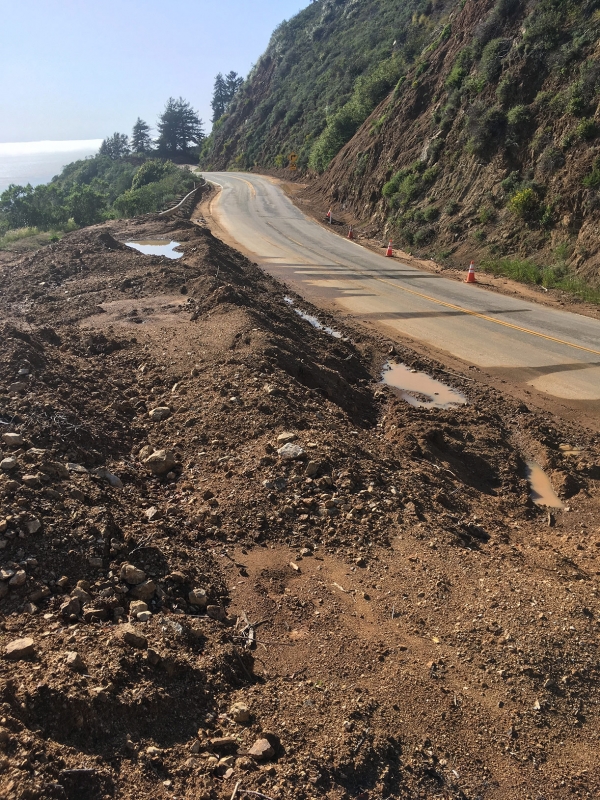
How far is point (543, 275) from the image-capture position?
17.5 meters

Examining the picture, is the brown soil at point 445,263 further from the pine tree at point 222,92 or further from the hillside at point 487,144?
the pine tree at point 222,92

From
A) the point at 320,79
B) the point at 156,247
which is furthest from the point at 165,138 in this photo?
the point at 156,247

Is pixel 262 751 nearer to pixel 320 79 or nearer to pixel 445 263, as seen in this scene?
pixel 445 263

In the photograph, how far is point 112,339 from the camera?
10.7 meters

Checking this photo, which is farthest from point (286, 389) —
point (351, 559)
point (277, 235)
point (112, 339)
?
point (277, 235)

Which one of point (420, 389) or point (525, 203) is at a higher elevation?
point (525, 203)

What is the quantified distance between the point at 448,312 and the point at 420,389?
509 cm

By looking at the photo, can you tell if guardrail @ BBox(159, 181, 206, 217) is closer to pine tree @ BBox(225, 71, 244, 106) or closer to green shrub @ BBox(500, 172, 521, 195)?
green shrub @ BBox(500, 172, 521, 195)

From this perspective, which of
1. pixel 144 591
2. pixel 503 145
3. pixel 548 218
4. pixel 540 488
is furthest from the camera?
pixel 503 145

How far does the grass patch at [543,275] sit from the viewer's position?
16.0m

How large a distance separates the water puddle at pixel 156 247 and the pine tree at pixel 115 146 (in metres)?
63.9

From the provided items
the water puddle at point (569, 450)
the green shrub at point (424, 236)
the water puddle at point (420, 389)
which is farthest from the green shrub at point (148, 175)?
the water puddle at point (569, 450)

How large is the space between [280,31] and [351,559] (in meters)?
82.6

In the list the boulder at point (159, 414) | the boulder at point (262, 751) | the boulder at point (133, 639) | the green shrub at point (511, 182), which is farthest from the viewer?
the green shrub at point (511, 182)
